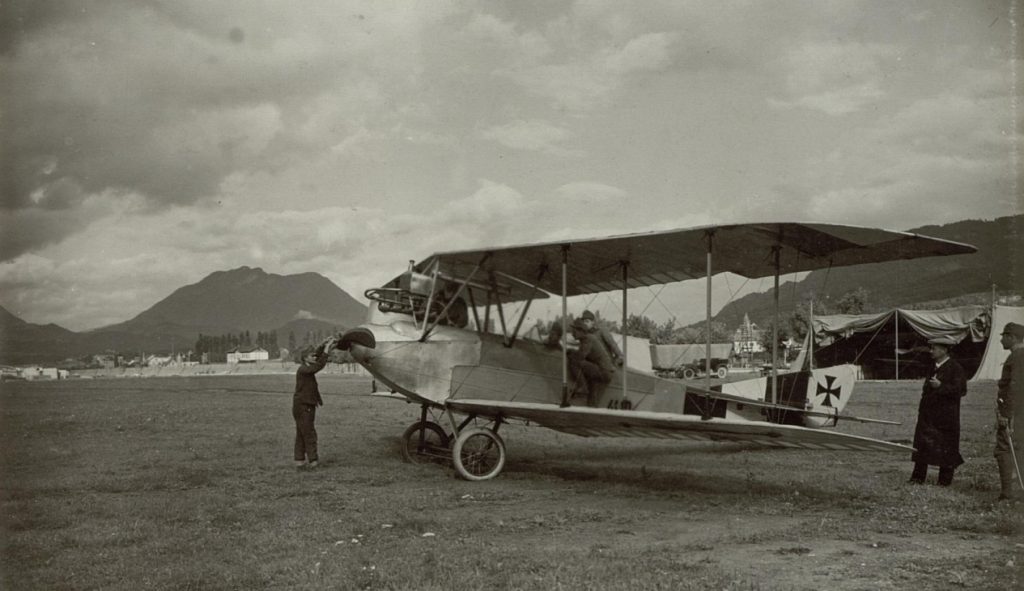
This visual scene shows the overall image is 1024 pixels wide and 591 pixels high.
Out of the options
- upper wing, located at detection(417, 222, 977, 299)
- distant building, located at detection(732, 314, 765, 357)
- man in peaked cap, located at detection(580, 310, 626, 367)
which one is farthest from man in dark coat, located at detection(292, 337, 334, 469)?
distant building, located at detection(732, 314, 765, 357)

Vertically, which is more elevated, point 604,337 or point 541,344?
point 604,337

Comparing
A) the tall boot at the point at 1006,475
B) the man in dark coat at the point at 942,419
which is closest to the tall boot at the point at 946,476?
→ the man in dark coat at the point at 942,419

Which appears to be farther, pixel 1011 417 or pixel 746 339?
pixel 746 339

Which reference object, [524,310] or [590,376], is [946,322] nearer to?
[590,376]

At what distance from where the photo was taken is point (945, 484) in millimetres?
8000

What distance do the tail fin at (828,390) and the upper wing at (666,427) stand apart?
6.99 feet

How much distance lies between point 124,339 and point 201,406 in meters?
132

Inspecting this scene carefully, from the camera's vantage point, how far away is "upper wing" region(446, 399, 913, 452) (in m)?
6.74

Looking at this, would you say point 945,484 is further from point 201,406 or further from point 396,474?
point 201,406

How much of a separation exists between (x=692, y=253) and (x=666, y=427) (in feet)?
8.22

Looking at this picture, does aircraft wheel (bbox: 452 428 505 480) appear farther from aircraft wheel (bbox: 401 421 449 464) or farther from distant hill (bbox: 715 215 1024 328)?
distant hill (bbox: 715 215 1024 328)

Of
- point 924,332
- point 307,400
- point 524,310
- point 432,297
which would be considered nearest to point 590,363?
point 524,310

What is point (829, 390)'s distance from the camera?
1028 cm

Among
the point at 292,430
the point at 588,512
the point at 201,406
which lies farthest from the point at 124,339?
the point at 588,512
